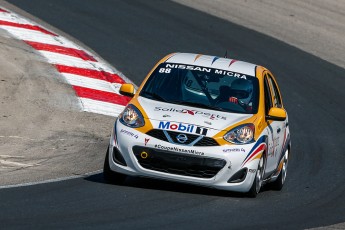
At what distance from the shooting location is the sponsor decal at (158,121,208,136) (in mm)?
12039

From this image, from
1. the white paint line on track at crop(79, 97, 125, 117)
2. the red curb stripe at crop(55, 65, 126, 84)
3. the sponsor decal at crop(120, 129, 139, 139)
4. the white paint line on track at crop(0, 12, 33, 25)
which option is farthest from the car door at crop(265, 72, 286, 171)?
the white paint line on track at crop(0, 12, 33, 25)

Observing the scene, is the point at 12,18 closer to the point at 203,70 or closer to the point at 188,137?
the point at 203,70

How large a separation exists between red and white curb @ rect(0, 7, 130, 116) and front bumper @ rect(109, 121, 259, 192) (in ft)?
16.0

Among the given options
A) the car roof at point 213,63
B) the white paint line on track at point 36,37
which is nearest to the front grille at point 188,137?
the car roof at point 213,63

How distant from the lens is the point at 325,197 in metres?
13.1

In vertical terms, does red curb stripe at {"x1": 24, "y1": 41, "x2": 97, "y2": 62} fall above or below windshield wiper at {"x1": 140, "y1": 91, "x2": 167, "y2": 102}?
below

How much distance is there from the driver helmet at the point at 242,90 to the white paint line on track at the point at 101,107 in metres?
3.98

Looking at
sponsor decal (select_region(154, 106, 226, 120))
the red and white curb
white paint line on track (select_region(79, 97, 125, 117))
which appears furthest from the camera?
the red and white curb

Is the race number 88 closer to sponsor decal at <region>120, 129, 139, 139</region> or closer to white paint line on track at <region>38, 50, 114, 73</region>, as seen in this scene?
sponsor decal at <region>120, 129, 139, 139</region>

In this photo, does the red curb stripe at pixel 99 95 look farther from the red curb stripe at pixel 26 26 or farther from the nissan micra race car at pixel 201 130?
the nissan micra race car at pixel 201 130

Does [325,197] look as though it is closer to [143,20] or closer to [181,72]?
[181,72]

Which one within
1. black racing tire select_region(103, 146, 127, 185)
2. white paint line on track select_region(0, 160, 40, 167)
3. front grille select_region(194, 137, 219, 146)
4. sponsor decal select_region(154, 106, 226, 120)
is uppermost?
sponsor decal select_region(154, 106, 226, 120)

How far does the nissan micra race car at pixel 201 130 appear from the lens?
12.0 meters

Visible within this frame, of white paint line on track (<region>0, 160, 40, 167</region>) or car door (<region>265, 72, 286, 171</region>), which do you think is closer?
car door (<region>265, 72, 286, 171</region>)
